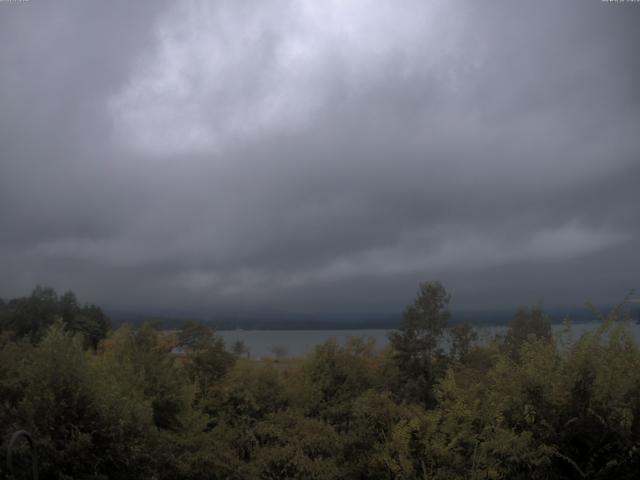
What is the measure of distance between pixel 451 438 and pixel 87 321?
44.7 metres

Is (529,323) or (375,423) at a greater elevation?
(529,323)

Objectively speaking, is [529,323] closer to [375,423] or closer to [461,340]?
[461,340]

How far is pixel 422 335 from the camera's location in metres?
17.3

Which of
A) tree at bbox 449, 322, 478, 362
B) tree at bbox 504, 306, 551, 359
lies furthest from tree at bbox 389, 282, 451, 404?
tree at bbox 504, 306, 551, 359

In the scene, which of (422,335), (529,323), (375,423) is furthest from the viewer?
(529,323)

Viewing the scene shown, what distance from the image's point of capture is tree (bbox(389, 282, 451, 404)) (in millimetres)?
17123

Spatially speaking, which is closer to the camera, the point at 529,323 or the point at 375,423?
the point at 375,423

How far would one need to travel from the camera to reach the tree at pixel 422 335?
17.1m

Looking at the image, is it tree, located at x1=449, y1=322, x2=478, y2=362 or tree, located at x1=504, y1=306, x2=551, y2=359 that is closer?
tree, located at x1=449, y1=322, x2=478, y2=362

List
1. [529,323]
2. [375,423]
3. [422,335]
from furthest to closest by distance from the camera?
1. [529,323]
2. [422,335]
3. [375,423]

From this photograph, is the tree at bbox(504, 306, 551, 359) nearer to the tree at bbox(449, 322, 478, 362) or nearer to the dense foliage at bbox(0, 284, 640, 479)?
the tree at bbox(449, 322, 478, 362)

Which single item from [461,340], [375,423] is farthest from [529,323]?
[375,423]

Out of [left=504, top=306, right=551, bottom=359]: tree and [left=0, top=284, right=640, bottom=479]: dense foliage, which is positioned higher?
[left=504, top=306, right=551, bottom=359]: tree

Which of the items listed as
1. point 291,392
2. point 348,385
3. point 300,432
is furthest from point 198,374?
point 300,432
